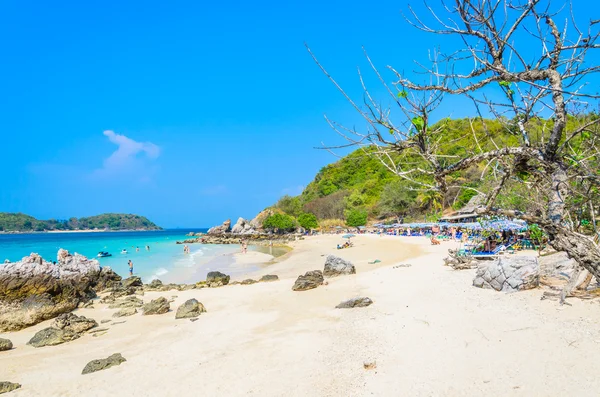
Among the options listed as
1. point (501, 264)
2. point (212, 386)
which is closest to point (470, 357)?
point (212, 386)

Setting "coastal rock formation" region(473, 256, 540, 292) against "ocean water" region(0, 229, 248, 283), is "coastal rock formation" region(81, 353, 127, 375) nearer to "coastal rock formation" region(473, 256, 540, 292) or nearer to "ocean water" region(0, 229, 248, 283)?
"coastal rock formation" region(473, 256, 540, 292)

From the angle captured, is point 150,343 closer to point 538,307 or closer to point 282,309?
point 282,309

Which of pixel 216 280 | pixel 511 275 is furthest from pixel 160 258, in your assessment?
pixel 511 275

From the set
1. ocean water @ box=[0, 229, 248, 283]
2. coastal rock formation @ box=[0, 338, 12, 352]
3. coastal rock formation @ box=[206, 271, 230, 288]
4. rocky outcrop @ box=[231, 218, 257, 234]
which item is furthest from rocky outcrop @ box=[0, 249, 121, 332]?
rocky outcrop @ box=[231, 218, 257, 234]

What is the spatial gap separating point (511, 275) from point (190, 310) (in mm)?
8720

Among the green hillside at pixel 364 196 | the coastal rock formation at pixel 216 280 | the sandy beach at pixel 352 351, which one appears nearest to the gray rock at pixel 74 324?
the sandy beach at pixel 352 351

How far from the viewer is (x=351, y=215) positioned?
190 ft

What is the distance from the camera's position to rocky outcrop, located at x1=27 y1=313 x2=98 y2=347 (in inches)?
347

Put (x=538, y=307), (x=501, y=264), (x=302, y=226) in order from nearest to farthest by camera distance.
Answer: (x=538, y=307) → (x=501, y=264) → (x=302, y=226)

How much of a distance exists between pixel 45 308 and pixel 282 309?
783 cm

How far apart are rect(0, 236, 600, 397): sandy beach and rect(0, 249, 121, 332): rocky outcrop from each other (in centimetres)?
76

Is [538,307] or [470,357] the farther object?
[538,307]

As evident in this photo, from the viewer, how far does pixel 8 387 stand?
6.16 metres

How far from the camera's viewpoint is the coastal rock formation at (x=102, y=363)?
21.7 ft
